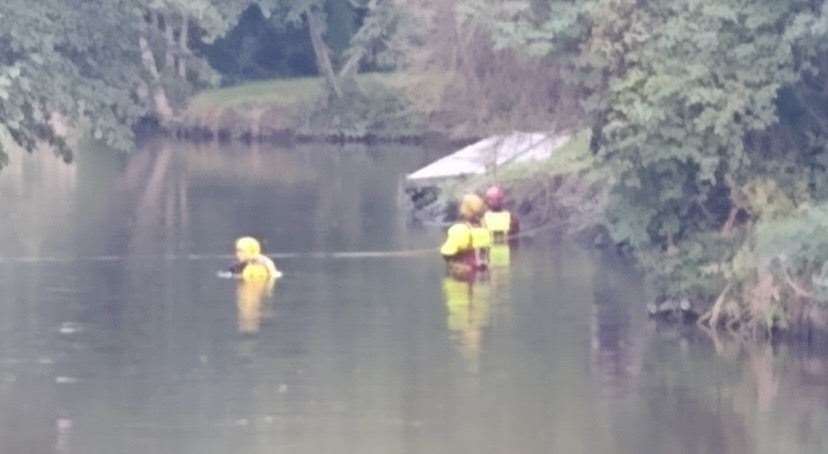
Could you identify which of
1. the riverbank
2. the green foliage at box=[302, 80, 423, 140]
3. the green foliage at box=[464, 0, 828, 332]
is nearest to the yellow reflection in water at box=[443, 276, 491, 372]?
the riverbank

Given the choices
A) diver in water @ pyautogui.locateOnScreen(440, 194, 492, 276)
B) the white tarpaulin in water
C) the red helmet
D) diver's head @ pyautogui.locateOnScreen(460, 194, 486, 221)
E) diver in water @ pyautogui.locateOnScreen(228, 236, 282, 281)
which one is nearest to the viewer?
diver in water @ pyautogui.locateOnScreen(228, 236, 282, 281)

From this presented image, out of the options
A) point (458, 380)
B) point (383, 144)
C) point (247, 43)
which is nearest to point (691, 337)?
point (458, 380)

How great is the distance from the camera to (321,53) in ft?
237

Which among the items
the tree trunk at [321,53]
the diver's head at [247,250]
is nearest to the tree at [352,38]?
the tree trunk at [321,53]

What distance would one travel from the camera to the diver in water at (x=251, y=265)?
112ft

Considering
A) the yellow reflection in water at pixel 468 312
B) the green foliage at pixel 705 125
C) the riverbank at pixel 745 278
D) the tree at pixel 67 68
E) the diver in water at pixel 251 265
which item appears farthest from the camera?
the diver in water at pixel 251 265

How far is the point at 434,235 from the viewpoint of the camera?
4175 centimetres

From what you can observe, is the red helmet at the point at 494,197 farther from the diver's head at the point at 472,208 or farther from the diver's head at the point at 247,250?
the diver's head at the point at 247,250

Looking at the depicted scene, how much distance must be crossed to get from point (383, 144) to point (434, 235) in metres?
27.3

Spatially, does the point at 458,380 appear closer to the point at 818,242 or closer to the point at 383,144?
the point at 818,242

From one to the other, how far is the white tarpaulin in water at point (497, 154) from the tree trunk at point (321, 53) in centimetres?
2410

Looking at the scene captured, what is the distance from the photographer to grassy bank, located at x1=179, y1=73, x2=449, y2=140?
69875 millimetres

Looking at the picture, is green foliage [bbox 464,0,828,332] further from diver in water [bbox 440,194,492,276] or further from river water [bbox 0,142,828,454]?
diver in water [bbox 440,194,492,276]

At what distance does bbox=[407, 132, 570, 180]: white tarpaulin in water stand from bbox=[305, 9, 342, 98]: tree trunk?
24.1m
